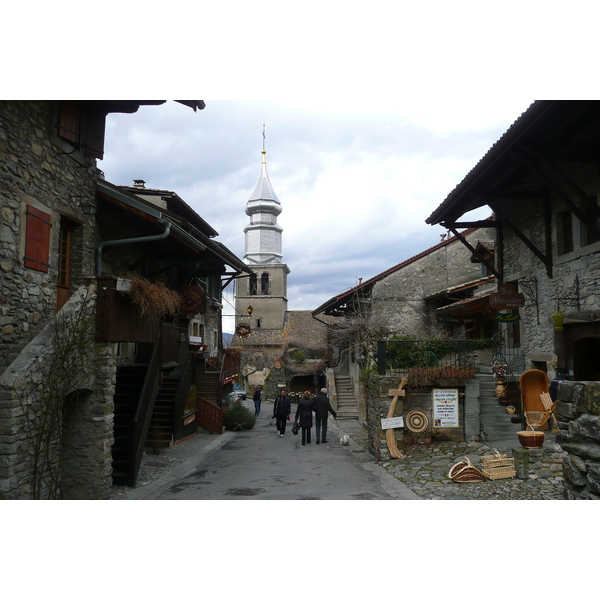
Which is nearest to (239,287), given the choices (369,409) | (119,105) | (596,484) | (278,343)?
(278,343)

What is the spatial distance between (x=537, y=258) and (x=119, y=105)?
9.97m

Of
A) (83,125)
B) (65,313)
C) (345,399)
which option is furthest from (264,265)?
(65,313)

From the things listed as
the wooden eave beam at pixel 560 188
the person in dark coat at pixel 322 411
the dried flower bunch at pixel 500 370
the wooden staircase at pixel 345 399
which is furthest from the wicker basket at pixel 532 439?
the wooden staircase at pixel 345 399

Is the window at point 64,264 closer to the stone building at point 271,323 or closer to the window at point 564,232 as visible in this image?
the window at point 564,232

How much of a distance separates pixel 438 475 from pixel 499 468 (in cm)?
116

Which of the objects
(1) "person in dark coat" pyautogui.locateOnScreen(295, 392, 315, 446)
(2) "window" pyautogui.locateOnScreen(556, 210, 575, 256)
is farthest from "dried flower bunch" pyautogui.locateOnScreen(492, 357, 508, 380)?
(1) "person in dark coat" pyautogui.locateOnScreen(295, 392, 315, 446)

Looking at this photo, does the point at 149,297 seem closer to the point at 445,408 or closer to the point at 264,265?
the point at 445,408

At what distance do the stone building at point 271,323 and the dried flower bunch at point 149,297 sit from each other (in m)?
19.7

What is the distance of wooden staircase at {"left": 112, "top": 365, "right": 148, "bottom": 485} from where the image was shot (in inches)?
361

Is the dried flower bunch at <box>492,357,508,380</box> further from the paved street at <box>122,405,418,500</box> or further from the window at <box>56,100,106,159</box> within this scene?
the window at <box>56,100,106,159</box>

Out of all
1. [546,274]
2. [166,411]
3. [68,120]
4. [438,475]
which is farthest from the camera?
[166,411]

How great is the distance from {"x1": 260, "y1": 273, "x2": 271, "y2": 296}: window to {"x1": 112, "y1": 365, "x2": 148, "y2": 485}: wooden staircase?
1365 inches

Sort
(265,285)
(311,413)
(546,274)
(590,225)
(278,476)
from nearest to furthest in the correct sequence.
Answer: (590,225), (278,476), (546,274), (311,413), (265,285)

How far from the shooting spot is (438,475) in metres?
9.24
